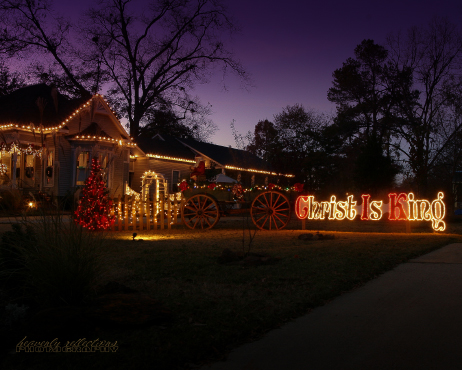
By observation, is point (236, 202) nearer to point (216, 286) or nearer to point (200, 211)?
point (200, 211)

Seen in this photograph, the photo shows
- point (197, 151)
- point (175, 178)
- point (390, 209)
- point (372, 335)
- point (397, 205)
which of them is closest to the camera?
point (372, 335)

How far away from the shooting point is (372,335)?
4047 millimetres

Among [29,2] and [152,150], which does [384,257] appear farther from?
[29,2]

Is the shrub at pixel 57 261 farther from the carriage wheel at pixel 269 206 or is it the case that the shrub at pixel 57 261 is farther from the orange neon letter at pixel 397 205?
the orange neon letter at pixel 397 205

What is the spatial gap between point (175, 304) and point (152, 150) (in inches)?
1074

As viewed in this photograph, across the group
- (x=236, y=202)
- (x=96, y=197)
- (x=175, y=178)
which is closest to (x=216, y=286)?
(x=96, y=197)

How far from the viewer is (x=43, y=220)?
4.77 metres

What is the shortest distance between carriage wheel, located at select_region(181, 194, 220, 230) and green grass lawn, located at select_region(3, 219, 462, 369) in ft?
9.16

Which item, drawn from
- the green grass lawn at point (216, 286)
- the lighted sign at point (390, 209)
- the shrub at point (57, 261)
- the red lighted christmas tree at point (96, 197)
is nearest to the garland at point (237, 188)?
the lighted sign at point (390, 209)

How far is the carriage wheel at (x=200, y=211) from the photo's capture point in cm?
1391

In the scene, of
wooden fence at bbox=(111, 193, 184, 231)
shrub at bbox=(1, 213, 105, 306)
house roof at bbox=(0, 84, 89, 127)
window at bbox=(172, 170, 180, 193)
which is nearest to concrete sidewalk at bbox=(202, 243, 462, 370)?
shrub at bbox=(1, 213, 105, 306)

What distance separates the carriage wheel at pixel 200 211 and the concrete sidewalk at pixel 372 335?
8.36 metres

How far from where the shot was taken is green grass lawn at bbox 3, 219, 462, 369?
11.6 ft

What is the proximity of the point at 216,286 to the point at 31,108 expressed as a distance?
20.2 meters
